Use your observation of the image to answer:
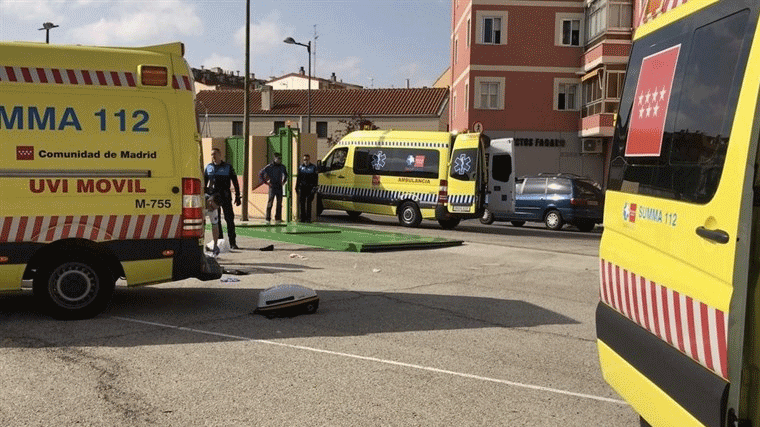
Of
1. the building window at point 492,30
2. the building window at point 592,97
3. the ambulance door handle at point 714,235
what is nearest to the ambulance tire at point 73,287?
the ambulance door handle at point 714,235

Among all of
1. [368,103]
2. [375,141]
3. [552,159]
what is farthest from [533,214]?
[368,103]

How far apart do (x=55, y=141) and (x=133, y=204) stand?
35.5 inches

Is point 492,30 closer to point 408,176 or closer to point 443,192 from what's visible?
point 408,176

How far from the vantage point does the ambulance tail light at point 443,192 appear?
71.5 ft

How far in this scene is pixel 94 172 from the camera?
7.70m

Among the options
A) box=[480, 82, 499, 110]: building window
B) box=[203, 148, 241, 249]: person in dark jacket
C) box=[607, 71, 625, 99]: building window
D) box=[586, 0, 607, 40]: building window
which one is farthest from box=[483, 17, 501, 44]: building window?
box=[203, 148, 241, 249]: person in dark jacket

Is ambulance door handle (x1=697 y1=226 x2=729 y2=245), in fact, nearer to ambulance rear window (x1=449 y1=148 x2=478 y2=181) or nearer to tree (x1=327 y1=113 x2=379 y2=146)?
ambulance rear window (x1=449 y1=148 x2=478 y2=181)

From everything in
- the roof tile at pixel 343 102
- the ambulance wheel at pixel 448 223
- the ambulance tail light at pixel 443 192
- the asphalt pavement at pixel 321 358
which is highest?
the roof tile at pixel 343 102

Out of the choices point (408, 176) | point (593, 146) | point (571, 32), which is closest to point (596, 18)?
point (571, 32)

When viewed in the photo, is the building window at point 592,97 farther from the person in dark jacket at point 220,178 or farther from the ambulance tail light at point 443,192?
the person in dark jacket at point 220,178

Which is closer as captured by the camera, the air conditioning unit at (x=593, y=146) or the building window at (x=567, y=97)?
the air conditioning unit at (x=593, y=146)

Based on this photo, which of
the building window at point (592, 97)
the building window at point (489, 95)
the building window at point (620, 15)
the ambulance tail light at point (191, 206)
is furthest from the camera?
the building window at point (489, 95)

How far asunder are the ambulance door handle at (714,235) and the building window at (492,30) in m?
36.3

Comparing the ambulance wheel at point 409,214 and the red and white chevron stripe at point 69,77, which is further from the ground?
the red and white chevron stripe at point 69,77
